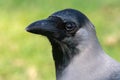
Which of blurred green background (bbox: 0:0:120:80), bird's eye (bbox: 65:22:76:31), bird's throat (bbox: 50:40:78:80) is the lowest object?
bird's throat (bbox: 50:40:78:80)

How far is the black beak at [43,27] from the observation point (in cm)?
570

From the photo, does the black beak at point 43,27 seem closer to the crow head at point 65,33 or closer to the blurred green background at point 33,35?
the crow head at point 65,33

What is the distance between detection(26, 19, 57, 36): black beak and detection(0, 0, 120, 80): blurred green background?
3094 millimetres

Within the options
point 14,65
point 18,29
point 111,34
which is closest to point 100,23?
point 111,34

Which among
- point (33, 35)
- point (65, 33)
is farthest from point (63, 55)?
point (33, 35)

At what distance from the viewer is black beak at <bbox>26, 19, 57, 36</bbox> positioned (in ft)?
18.7

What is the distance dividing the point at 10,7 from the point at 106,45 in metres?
2.28

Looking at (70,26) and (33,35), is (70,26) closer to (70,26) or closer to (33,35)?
(70,26)

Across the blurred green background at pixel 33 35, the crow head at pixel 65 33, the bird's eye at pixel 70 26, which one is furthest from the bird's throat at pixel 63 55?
the blurred green background at pixel 33 35

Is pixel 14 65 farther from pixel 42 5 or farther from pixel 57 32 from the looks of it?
→ pixel 57 32

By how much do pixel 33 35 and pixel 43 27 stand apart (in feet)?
14.9

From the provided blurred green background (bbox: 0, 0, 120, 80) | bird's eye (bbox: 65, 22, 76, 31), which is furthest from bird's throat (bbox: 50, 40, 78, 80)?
blurred green background (bbox: 0, 0, 120, 80)

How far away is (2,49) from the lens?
32.5 feet

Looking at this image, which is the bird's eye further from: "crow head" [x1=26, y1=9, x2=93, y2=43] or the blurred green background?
the blurred green background
